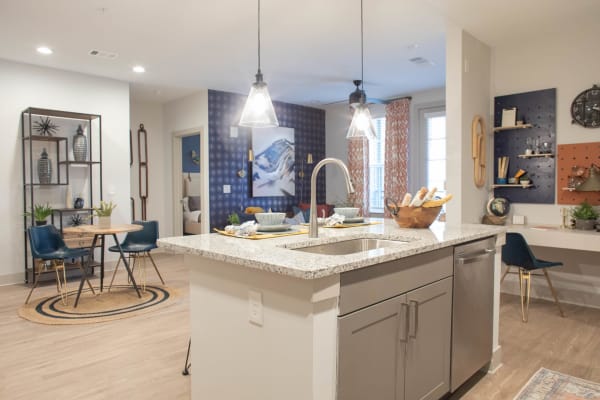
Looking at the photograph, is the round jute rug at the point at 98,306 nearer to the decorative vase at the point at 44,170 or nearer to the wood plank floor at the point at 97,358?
the wood plank floor at the point at 97,358

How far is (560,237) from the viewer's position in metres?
3.70

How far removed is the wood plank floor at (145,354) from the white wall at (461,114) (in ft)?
3.58

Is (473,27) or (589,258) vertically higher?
(473,27)

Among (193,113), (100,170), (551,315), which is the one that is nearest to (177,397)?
(551,315)

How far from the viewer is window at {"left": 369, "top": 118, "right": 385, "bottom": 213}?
23.7 feet

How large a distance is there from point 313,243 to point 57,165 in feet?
15.0

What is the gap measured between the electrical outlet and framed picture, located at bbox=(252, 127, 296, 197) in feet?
17.6

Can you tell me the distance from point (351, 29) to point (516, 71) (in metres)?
1.89

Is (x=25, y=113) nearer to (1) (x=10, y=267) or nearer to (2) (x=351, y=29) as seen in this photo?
(1) (x=10, y=267)

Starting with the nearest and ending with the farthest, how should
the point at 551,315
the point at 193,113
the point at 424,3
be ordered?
the point at 424,3 → the point at 551,315 → the point at 193,113

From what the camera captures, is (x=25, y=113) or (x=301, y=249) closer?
(x=301, y=249)

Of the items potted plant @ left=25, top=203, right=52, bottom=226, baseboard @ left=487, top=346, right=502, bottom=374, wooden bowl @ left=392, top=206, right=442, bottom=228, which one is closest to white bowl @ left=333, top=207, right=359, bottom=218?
wooden bowl @ left=392, top=206, right=442, bottom=228

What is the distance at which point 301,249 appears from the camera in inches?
80.5

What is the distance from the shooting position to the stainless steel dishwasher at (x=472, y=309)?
2.23 meters
